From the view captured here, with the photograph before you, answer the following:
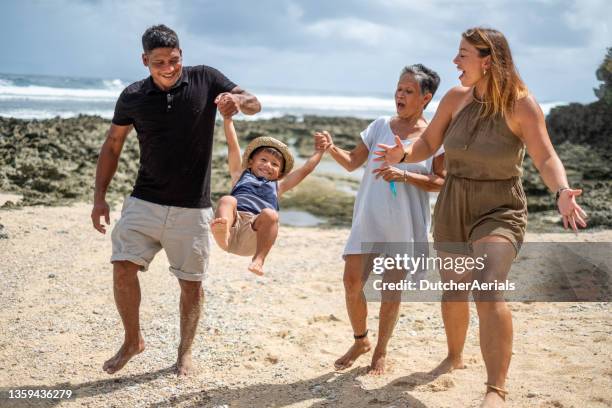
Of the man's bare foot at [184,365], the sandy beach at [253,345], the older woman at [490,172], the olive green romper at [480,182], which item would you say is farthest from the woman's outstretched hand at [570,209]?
the man's bare foot at [184,365]

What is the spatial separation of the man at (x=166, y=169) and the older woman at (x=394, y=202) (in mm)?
960

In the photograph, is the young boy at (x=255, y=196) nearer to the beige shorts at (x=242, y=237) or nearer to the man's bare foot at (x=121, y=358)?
the beige shorts at (x=242, y=237)

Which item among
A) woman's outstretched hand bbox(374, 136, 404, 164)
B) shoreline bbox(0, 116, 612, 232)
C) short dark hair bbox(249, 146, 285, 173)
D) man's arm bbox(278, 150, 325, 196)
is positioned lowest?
shoreline bbox(0, 116, 612, 232)

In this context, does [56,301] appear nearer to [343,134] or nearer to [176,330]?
[176,330]

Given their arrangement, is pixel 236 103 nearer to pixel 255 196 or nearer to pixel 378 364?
pixel 255 196

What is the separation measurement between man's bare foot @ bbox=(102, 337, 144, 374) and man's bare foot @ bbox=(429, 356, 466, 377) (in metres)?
2.05

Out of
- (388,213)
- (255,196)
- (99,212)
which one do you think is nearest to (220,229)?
(255,196)

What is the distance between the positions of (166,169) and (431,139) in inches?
67.6

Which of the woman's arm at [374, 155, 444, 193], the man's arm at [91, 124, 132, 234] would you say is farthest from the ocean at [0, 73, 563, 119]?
the woman's arm at [374, 155, 444, 193]

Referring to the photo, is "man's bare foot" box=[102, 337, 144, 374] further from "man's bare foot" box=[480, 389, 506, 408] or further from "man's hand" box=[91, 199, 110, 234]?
"man's bare foot" box=[480, 389, 506, 408]

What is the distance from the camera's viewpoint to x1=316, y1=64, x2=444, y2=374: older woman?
4406mm

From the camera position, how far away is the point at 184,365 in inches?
185

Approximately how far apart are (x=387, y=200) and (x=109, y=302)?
311 centimetres

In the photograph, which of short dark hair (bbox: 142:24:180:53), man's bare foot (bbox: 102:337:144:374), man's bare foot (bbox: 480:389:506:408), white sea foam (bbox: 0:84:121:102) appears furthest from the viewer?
white sea foam (bbox: 0:84:121:102)
